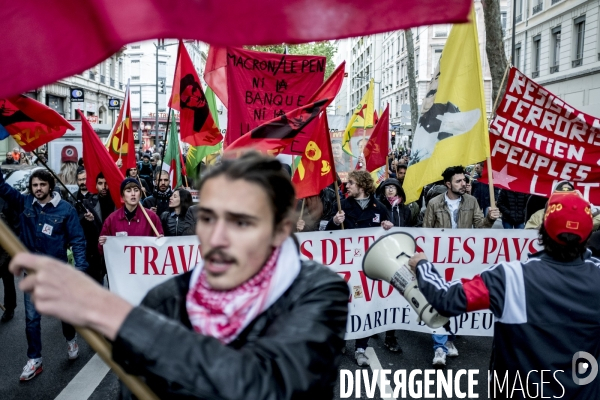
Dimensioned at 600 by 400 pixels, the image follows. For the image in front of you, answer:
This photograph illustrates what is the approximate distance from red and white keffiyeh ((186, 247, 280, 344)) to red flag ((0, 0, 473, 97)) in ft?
2.13

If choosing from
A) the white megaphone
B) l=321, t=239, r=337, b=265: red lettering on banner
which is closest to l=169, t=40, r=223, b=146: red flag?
l=321, t=239, r=337, b=265: red lettering on banner

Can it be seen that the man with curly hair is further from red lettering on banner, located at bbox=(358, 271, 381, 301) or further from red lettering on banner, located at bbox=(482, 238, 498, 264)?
red lettering on banner, located at bbox=(482, 238, 498, 264)

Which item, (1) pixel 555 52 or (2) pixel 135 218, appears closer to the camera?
(2) pixel 135 218

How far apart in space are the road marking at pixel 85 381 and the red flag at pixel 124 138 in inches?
172

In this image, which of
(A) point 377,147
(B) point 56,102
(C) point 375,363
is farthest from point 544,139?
(B) point 56,102

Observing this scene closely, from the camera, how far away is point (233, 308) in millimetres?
1289

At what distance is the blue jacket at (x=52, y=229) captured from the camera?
5.16 meters

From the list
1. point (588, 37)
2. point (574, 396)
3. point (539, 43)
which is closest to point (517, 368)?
point (574, 396)

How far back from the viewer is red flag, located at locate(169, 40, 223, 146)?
707 centimetres

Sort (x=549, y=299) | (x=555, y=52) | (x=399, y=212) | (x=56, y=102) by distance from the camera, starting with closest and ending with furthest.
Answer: (x=549, y=299), (x=399, y=212), (x=555, y=52), (x=56, y=102)

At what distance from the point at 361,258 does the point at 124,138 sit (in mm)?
5556

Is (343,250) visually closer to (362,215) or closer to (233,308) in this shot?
(362,215)

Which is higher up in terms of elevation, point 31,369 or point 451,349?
point 31,369

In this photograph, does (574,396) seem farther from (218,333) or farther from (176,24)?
(176,24)
